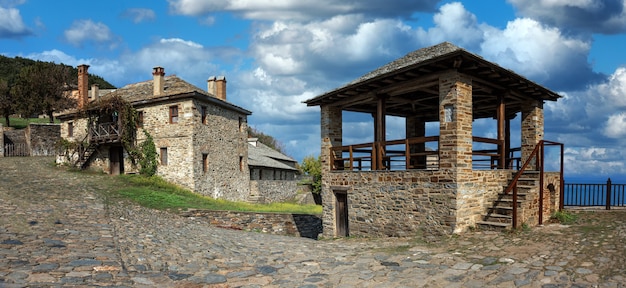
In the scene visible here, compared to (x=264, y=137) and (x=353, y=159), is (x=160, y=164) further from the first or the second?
(x=264, y=137)

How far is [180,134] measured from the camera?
27656mm

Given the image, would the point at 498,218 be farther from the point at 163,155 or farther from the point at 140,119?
the point at 140,119

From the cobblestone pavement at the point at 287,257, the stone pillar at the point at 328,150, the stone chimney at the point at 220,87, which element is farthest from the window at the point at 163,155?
the stone pillar at the point at 328,150

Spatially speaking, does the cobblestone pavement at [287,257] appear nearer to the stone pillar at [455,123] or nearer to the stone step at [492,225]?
the stone step at [492,225]

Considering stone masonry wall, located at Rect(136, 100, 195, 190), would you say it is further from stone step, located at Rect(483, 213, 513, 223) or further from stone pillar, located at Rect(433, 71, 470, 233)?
stone step, located at Rect(483, 213, 513, 223)

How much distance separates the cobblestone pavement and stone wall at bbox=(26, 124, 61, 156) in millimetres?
28305

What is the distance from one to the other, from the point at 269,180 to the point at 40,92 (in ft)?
101

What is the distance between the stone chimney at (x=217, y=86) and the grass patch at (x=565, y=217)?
2393cm

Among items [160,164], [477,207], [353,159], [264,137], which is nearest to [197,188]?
[160,164]

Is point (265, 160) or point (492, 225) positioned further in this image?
point (265, 160)

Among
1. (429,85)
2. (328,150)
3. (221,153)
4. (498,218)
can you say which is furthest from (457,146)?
(221,153)

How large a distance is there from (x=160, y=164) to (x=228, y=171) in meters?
4.83

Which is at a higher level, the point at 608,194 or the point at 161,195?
the point at 608,194

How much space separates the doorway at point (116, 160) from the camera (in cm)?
3083
